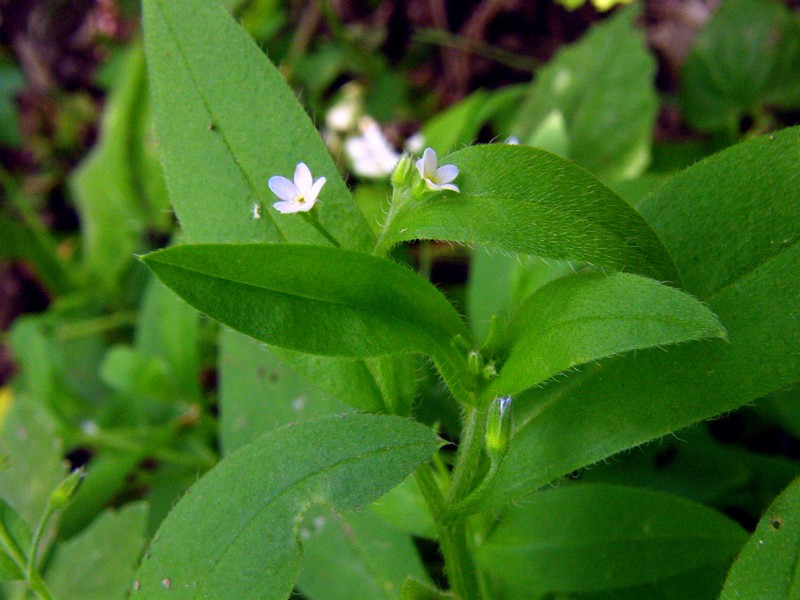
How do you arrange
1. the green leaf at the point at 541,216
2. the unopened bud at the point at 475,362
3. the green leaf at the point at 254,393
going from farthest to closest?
the green leaf at the point at 254,393 → the unopened bud at the point at 475,362 → the green leaf at the point at 541,216

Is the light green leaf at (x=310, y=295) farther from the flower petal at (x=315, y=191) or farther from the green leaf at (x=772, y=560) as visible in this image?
the green leaf at (x=772, y=560)

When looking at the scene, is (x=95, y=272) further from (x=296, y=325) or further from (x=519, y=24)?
(x=296, y=325)

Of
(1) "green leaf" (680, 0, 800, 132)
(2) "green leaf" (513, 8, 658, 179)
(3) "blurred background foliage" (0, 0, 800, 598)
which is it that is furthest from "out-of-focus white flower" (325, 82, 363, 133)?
(1) "green leaf" (680, 0, 800, 132)

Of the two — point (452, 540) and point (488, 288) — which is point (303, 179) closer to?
point (452, 540)

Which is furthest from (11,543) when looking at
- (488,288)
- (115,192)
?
(115,192)

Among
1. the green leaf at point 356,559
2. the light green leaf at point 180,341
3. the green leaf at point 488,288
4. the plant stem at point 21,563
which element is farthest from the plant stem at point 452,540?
the light green leaf at point 180,341

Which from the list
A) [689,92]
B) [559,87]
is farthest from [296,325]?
[689,92]

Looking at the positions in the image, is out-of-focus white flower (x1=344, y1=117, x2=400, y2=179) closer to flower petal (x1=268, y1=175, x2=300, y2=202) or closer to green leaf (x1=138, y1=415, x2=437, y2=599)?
flower petal (x1=268, y1=175, x2=300, y2=202)
